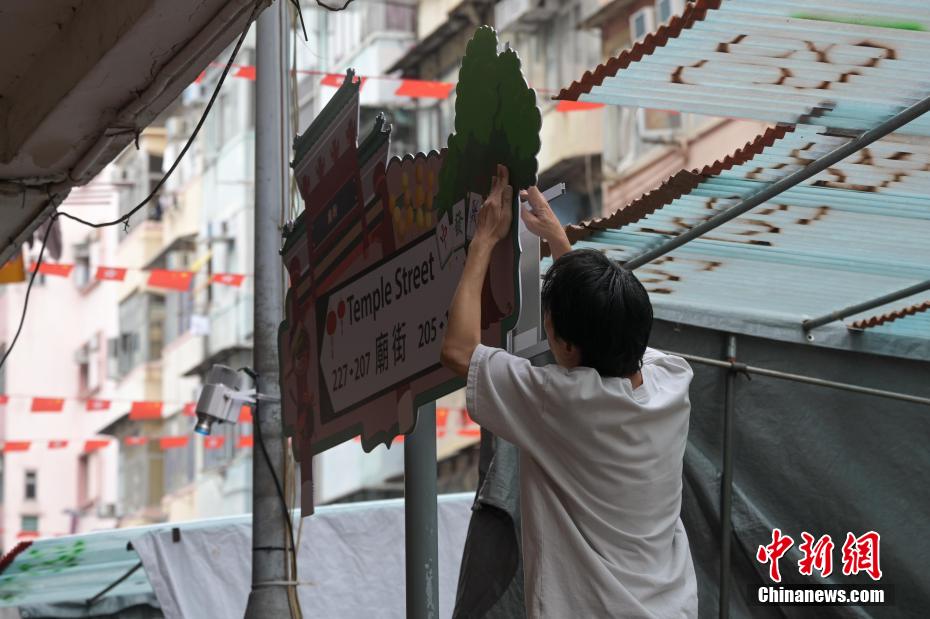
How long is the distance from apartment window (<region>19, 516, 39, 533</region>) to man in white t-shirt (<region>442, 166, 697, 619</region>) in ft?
142

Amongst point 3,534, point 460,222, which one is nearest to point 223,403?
point 460,222

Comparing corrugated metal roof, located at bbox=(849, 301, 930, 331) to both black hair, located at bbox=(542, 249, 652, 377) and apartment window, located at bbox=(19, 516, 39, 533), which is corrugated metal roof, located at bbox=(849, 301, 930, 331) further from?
apartment window, located at bbox=(19, 516, 39, 533)

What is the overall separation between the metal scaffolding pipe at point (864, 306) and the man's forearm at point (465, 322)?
263 cm

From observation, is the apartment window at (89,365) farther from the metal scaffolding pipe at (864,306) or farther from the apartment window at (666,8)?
the metal scaffolding pipe at (864,306)

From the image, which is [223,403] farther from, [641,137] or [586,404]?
[641,137]

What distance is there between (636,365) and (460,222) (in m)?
0.95

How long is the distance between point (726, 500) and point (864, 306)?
959 millimetres

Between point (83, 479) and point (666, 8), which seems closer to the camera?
point (666, 8)

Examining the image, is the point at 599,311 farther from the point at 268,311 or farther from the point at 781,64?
the point at 268,311

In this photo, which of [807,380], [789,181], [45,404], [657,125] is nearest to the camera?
[789,181]

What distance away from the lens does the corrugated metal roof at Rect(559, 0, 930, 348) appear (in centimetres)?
466

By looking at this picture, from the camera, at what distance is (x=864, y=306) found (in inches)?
252

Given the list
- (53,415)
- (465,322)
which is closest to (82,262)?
(53,415)

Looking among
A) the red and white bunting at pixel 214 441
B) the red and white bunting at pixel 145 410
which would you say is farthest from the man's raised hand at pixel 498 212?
the red and white bunting at pixel 214 441
